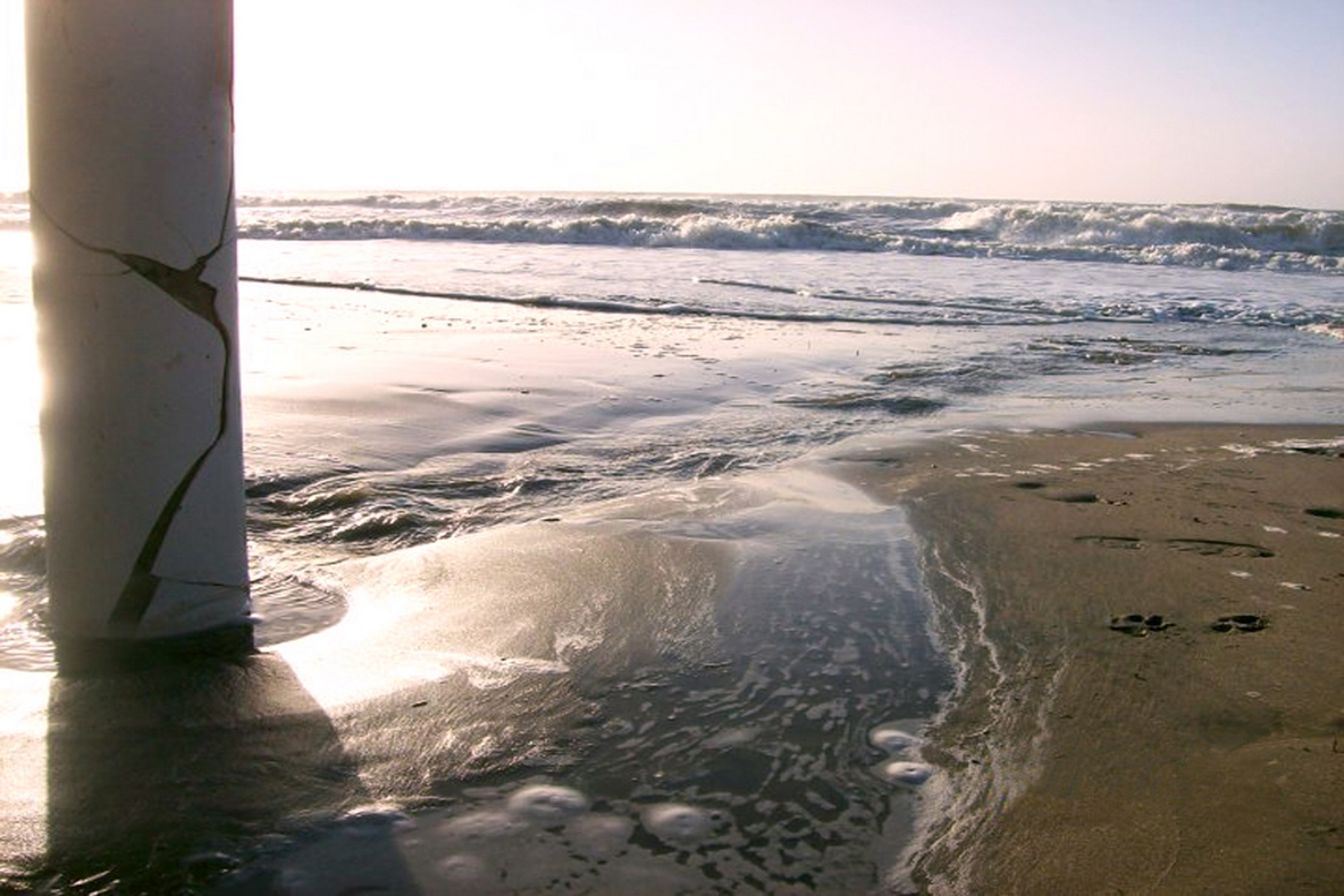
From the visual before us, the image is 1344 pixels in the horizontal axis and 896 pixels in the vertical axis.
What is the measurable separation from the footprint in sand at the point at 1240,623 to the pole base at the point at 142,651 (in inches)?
80.3

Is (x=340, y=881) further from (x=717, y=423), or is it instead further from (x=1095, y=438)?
(x=1095, y=438)

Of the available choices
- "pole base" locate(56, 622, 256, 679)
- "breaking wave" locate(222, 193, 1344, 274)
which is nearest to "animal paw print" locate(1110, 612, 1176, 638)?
"pole base" locate(56, 622, 256, 679)

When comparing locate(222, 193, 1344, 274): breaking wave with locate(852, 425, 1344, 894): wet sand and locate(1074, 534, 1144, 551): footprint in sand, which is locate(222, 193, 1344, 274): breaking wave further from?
Result: locate(1074, 534, 1144, 551): footprint in sand

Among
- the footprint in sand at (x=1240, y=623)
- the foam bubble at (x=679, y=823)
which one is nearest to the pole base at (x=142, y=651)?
the foam bubble at (x=679, y=823)

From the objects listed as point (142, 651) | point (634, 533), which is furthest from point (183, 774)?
point (634, 533)

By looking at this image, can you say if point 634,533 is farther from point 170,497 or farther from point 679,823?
point 679,823

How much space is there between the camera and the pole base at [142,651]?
217cm

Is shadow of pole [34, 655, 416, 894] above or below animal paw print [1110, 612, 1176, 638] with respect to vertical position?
below

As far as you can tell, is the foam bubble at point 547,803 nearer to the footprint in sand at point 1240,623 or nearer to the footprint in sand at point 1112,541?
the footprint in sand at point 1240,623

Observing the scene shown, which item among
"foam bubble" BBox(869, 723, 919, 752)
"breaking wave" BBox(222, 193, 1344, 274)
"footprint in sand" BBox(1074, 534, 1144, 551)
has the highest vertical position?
"breaking wave" BBox(222, 193, 1344, 274)

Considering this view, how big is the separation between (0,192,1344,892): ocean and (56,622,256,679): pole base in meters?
0.06

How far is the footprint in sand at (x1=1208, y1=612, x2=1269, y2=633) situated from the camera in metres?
2.62

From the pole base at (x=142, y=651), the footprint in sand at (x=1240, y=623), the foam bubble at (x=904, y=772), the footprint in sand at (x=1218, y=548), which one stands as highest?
the footprint in sand at (x=1218, y=548)

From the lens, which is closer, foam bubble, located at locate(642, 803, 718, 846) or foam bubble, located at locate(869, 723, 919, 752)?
foam bubble, located at locate(642, 803, 718, 846)
